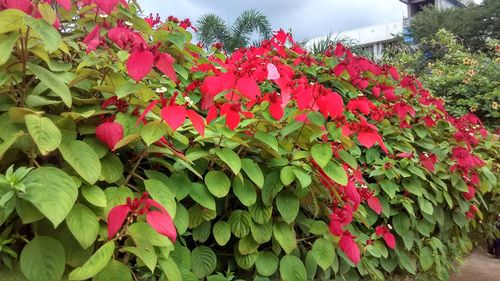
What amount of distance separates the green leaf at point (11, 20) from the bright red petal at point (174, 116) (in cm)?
42

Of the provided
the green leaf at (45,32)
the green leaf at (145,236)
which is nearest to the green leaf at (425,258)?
the green leaf at (145,236)

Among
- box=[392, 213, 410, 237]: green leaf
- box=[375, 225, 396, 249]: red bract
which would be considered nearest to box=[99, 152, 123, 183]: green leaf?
box=[375, 225, 396, 249]: red bract

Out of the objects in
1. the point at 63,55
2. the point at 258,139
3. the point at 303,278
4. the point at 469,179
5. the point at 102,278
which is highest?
the point at 63,55

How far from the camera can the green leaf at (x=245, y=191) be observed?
Answer: 1629 mm

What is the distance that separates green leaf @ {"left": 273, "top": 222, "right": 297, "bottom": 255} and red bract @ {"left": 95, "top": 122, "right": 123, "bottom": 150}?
2.29ft

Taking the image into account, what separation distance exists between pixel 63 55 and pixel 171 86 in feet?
1.70

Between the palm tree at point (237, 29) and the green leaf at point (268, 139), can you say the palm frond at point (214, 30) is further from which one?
the green leaf at point (268, 139)

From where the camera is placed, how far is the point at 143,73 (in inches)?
52.5

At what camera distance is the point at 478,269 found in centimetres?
415

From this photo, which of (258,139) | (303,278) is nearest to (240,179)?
(258,139)

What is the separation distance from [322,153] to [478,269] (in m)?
3.16

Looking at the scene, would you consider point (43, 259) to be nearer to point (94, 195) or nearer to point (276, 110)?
point (94, 195)

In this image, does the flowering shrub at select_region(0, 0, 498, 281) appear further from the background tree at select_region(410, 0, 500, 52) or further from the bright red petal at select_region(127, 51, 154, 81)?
the background tree at select_region(410, 0, 500, 52)

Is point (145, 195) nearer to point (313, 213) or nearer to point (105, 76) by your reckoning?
point (105, 76)
